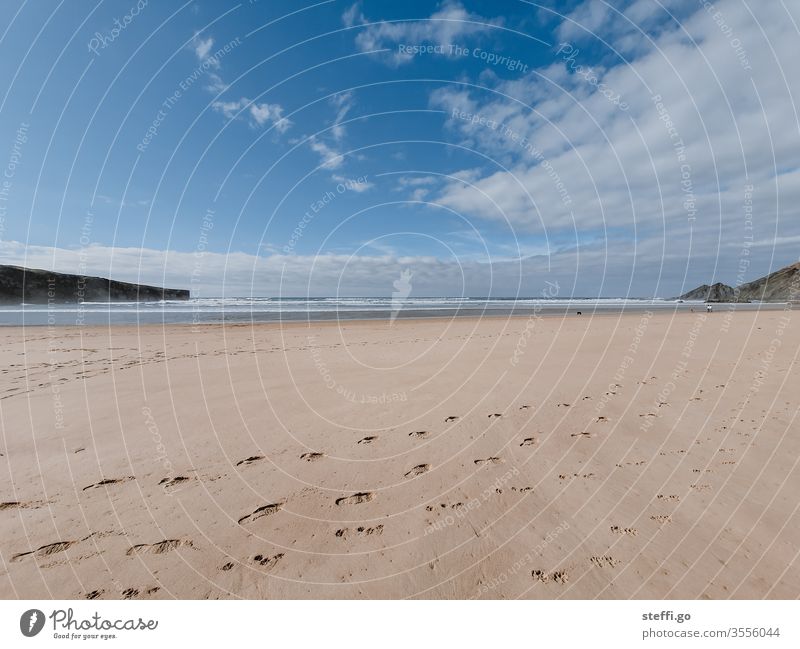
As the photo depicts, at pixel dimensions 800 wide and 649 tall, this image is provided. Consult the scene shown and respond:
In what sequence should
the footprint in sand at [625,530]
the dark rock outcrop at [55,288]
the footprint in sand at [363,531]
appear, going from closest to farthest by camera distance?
the footprint in sand at [625,530]
the footprint in sand at [363,531]
the dark rock outcrop at [55,288]

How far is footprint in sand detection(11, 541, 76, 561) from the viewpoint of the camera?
3.16 m

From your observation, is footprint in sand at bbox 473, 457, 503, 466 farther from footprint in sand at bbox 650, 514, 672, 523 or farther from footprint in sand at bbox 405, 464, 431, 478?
footprint in sand at bbox 650, 514, 672, 523

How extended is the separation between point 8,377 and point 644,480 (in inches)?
592

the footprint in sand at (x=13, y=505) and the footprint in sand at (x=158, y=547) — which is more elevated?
the footprint in sand at (x=158, y=547)

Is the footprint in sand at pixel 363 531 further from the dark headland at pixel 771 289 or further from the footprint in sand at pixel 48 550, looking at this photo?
the dark headland at pixel 771 289

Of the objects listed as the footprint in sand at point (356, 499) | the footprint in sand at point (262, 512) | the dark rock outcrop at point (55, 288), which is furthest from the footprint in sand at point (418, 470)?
the dark rock outcrop at point (55, 288)

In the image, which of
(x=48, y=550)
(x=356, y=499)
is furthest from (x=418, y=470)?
(x=48, y=550)

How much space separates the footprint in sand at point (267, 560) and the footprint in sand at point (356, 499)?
900mm
